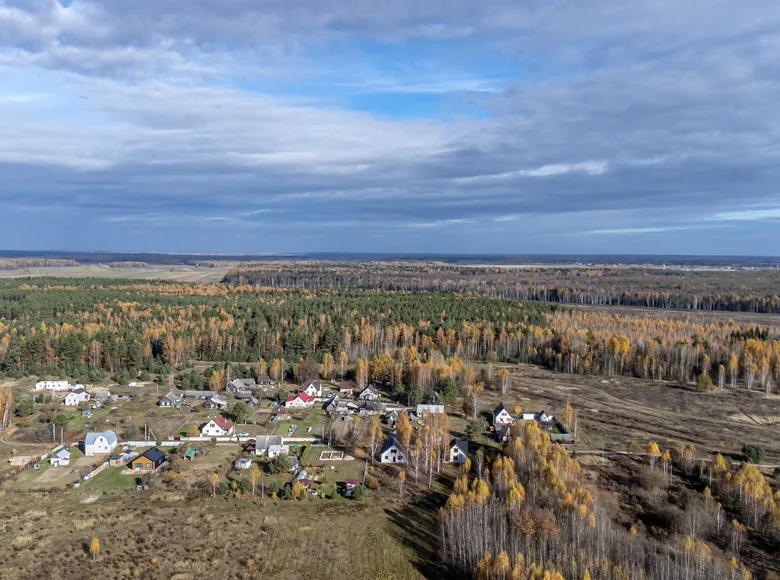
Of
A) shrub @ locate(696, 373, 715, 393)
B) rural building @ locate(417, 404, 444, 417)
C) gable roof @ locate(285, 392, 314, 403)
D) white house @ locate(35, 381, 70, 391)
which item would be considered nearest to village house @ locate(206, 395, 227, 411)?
gable roof @ locate(285, 392, 314, 403)

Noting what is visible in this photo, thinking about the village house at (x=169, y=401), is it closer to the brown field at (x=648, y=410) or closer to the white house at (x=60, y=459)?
the white house at (x=60, y=459)

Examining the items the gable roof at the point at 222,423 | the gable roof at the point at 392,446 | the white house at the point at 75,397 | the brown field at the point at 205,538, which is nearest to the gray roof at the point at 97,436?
the brown field at the point at 205,538

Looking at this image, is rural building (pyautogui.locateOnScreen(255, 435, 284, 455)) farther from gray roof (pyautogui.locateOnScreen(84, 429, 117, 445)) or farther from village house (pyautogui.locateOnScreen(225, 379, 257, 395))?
village house (pyautogui.locateOnScreen(225, 379, 257, 395))

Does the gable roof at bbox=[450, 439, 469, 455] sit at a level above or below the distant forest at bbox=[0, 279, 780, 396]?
below

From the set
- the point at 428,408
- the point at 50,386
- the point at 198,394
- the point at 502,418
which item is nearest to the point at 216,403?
the point at 198,394

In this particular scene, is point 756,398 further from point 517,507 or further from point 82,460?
point 82,460

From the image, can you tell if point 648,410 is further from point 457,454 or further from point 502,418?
point 457,454
